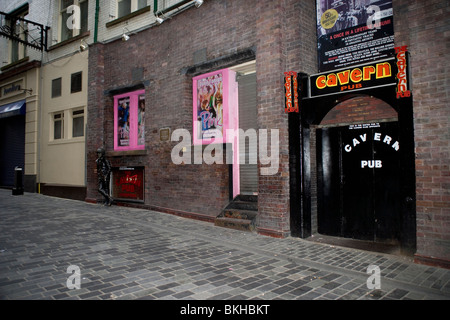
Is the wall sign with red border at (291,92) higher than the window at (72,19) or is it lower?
lower

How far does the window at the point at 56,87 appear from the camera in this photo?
13.7m

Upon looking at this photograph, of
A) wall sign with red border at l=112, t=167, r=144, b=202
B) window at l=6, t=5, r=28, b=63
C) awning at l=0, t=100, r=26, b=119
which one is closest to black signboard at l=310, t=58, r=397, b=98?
wall sign with red border at l=112, t=167, r=144, b=202

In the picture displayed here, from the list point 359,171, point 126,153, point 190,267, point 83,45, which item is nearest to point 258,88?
point 359,171

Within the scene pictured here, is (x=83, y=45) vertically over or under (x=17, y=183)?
over

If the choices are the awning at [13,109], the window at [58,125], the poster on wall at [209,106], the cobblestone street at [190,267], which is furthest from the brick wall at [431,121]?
the awning at [13,109]

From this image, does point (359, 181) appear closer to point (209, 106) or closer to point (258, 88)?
point (258, 88)

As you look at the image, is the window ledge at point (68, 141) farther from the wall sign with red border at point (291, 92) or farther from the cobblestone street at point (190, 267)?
the wall sign with red border at point (291, 92)

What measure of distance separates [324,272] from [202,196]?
4.59m

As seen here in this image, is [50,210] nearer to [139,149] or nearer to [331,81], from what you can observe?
[139,149]

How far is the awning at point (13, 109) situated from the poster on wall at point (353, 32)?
14359 mm

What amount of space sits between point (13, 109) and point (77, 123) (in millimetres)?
4872

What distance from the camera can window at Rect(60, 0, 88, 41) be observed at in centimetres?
1276

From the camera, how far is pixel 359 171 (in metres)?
6.14
